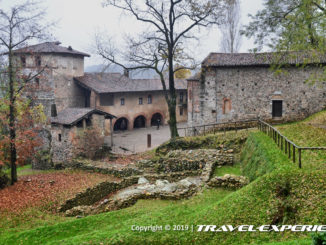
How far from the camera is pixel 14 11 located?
1652 cm

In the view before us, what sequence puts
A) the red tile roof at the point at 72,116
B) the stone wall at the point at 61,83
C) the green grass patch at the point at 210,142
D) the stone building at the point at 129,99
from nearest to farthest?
1. the green grass patch at the point at 210,142
2. the red tile roof at the point at 72,116
3. the stone wall at the point at 61,83
4. the stone building at the point at 129,99

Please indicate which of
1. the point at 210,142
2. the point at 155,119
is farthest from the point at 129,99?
the point at 210,142

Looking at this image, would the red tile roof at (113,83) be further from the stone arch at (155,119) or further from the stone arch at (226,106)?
the stone arch at (226,106)

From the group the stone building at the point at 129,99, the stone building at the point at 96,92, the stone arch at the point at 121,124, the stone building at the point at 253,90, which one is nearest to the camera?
the stone building at the point at 253,90

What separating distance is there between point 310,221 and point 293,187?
1.30 metres

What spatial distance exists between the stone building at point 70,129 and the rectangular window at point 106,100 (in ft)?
27.4

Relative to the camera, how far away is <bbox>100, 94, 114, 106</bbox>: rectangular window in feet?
117

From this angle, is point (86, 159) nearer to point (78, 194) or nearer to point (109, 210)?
point (78, 194)

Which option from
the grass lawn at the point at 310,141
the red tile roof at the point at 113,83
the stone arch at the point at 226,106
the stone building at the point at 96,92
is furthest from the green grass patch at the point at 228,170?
the stone building at the point at 96,92

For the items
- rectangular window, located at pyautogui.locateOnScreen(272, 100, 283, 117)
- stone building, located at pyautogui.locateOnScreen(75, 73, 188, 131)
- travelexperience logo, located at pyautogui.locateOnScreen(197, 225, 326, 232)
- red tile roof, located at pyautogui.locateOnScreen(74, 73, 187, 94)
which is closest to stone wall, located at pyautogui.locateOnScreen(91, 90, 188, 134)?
stone building, located at pyautogui.locateOnScreen(75, 73, 188, 131)

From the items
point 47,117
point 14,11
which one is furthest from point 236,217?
point 47,117

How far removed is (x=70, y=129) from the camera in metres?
25.4

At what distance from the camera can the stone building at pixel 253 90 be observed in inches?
953

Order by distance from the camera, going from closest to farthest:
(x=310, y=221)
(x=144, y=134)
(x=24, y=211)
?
(x=310, y=221) < (x=24, y=211) < (x=144, y=134)
